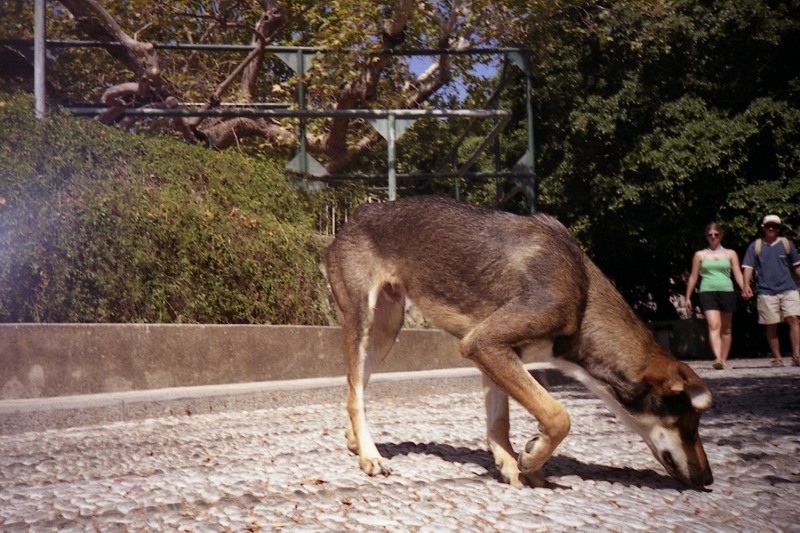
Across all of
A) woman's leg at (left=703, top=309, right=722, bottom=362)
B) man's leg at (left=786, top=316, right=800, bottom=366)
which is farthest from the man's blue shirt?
woman's leg at (left=703, top=309, right=722, bottom=362)

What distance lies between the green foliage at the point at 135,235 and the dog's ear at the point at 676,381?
5.98 metres

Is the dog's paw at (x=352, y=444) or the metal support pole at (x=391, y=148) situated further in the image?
the metal support pole at (x=391, y=148)

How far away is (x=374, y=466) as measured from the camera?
4.79 metres

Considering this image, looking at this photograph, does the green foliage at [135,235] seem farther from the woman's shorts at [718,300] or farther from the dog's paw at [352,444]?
the woman's shorts at [718,300]

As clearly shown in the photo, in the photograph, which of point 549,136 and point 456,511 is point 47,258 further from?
point 549,136

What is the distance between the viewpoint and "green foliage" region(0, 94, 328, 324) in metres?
8.41

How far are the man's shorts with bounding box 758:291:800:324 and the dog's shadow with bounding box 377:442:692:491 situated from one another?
825 centimetres

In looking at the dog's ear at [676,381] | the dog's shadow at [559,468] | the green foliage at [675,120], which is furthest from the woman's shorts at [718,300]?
the green foliage at [675,120]

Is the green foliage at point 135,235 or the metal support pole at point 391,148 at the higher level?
the metal support pole at point 391,148

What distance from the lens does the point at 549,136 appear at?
1028 inches

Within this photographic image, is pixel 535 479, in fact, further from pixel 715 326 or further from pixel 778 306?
pixel 778 306

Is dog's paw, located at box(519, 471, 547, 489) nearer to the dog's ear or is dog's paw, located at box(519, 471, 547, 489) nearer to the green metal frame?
the dog's ear

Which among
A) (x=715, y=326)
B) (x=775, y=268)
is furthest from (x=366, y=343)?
(x=775, y=268)

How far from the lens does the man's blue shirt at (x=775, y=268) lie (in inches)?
487
